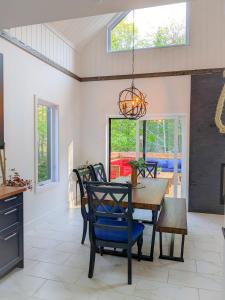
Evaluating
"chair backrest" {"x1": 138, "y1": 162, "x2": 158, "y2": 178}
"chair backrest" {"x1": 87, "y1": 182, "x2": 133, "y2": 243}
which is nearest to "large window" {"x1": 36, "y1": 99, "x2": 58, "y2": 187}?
"chair backrest" {"x1": 138, "y1": 162, "x2": 158, "y2": 178}

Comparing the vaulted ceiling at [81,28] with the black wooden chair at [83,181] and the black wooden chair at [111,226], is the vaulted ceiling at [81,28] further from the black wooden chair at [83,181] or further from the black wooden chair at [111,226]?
the black wooden chair at [111,226]

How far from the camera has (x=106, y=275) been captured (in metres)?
2.70

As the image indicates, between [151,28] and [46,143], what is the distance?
3.38 metres

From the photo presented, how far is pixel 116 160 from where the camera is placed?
6.04 m

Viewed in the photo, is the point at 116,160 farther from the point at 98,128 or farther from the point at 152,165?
the point at 152,165

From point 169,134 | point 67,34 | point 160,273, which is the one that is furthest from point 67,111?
point 160,273

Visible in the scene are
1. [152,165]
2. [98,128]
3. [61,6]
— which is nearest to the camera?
[61,6]

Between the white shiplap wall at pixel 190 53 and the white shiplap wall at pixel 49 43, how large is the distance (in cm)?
57

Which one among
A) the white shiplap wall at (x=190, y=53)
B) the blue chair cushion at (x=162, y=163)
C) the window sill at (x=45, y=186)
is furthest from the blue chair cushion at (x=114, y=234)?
the white shiplap wall at (x=190, y=53)

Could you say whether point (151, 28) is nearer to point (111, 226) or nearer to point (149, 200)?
point (149, 200)

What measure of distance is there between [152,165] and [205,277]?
2.51 meters

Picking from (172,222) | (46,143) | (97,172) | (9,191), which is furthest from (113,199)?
(46,143)

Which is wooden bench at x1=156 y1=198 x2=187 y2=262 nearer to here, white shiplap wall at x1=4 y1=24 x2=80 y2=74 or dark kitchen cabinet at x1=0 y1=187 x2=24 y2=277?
dark kitchen cabinet at x1=0 y1=187 x2=24 y2=277

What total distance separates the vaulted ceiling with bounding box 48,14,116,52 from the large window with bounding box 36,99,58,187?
1479 mm
